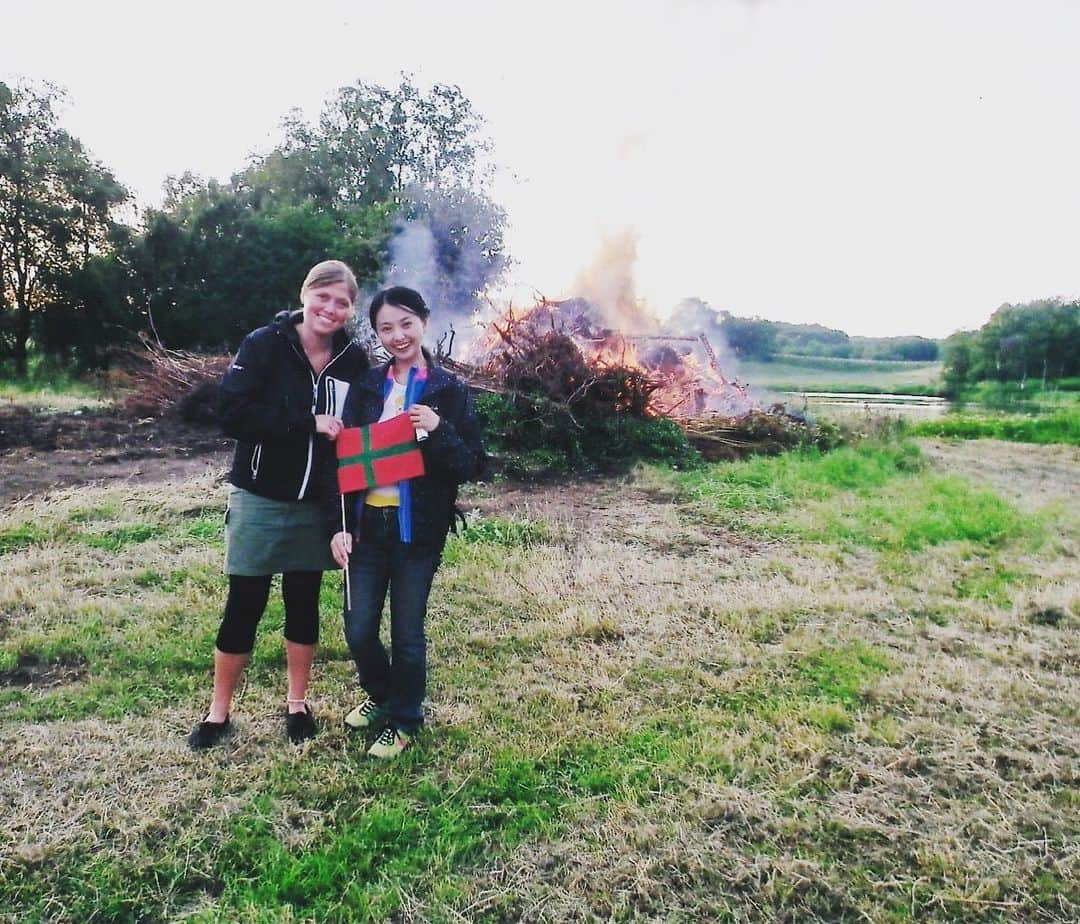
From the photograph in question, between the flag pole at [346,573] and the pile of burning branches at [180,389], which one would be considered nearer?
the flag pole at [346,573]

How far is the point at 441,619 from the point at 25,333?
61.3ft

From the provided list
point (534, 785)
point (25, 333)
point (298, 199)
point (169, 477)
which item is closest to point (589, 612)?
point (534, 785)

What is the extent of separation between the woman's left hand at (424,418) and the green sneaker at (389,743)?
1143 millimetres

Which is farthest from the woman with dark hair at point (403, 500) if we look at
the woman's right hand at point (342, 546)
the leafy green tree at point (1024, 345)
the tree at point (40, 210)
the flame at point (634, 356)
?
the leafy green tree at point (1024, 345)

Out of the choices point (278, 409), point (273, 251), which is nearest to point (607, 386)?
point (278, 409)

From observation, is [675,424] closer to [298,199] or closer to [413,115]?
[298,199]

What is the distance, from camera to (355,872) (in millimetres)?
2115

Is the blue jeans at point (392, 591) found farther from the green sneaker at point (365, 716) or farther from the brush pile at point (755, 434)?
the brush pile at point (755, 434)

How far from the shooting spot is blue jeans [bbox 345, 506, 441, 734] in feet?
8.41

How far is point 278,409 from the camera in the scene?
8.04ft

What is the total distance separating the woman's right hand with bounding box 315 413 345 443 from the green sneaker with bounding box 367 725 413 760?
3.61ft

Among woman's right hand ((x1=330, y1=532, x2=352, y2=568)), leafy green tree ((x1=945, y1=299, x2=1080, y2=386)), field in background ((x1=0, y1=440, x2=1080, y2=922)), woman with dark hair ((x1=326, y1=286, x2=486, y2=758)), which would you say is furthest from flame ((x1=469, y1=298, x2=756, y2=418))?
leafy green tree ((x1=945, y1=299, x2=1080, y2=386))

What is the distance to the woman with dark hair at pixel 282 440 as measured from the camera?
2.45 meters

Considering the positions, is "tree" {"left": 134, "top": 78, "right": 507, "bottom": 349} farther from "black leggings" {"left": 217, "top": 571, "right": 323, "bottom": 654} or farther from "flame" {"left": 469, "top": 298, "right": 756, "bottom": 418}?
"black leggings" {"left": 217, "top": 571, "right": 323, "bottom": 654}
